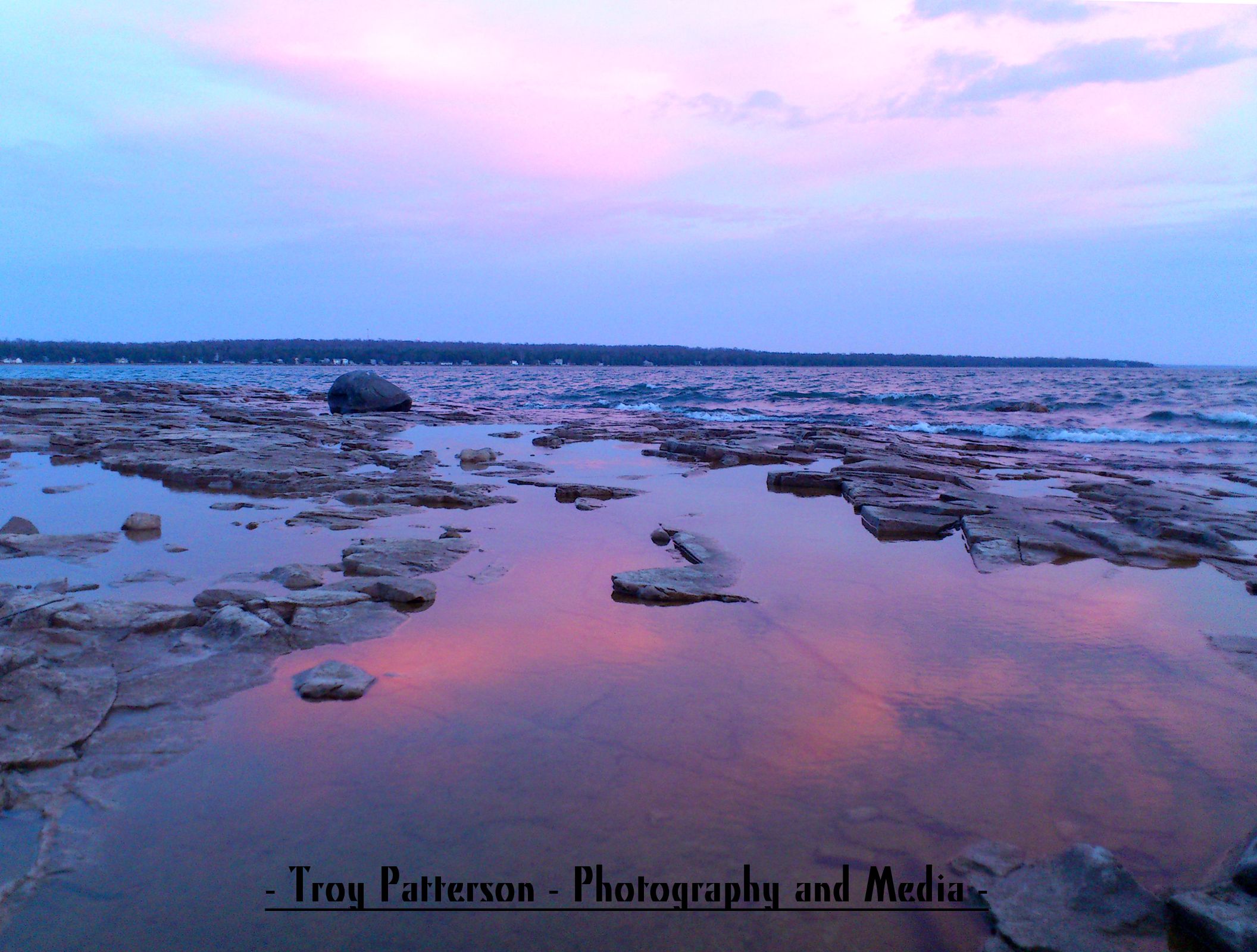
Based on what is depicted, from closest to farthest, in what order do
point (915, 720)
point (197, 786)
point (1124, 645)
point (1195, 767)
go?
point (197, 786) → point (1195, 767) → point (915, 720) → point (1124, 645)

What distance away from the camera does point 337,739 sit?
3.03m

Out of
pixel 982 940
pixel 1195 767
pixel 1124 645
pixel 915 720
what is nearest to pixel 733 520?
pixel 1124 645

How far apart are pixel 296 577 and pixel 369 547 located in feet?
3.09

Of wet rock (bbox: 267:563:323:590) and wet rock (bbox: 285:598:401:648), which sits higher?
wet rock (bbox: 267:563:323:590)

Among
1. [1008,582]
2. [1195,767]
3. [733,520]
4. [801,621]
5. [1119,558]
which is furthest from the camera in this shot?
[733,520]

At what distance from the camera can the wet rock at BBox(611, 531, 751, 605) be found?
192 inches

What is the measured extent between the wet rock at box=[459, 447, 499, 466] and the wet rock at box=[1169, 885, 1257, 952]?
1004cm

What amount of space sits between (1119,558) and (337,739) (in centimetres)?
610

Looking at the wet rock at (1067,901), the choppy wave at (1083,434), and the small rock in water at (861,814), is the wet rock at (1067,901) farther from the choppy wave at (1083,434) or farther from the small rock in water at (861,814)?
the choppy wave at (1083,434)

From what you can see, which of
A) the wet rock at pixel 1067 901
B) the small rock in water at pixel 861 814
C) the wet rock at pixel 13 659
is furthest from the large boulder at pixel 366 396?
the wet rock at pixel 1067 901

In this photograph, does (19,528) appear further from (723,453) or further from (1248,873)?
(723,453)

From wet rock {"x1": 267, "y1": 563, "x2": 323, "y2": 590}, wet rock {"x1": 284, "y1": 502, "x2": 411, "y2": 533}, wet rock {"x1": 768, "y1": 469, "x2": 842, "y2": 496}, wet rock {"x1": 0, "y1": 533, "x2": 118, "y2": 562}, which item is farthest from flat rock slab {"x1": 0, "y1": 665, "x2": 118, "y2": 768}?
wet rock {"x1": 768, "y1": 469, "x2": 842, "y2": 496}

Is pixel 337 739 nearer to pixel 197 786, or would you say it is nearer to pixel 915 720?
pixel 197 786

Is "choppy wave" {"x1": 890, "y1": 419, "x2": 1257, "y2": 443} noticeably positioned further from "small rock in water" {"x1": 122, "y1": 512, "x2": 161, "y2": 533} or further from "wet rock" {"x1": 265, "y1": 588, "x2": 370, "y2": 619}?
"wet rock" {"x1": 265, "y1": 588, "x2": 370, "y2": 619}
